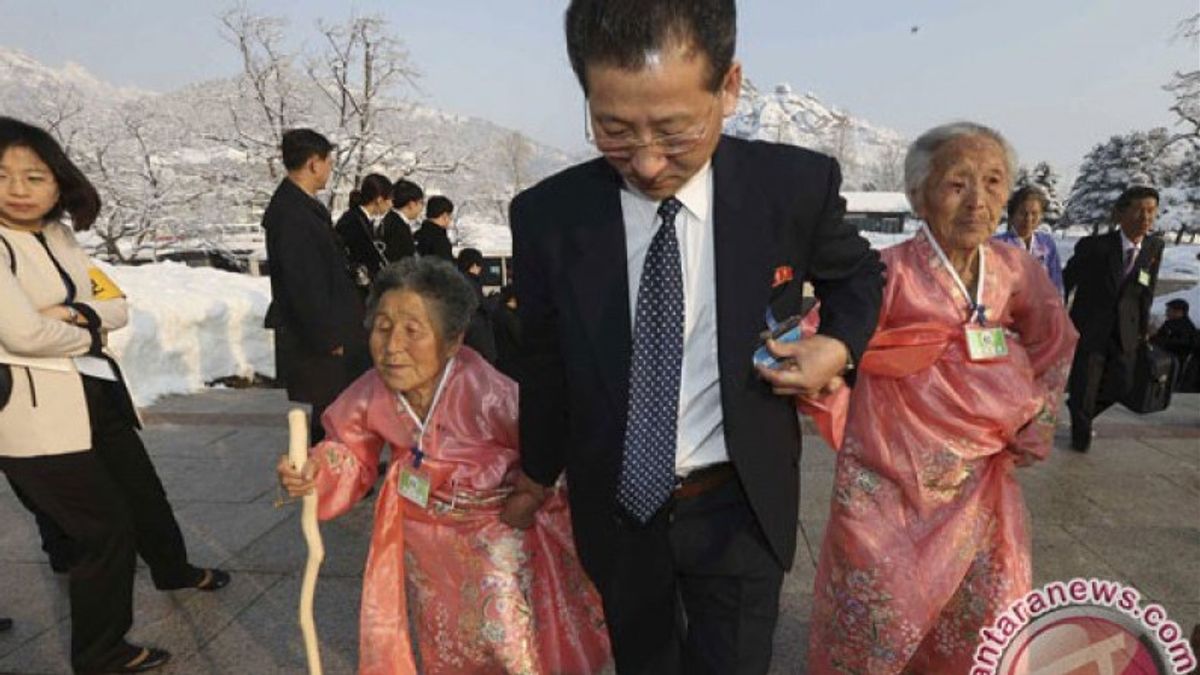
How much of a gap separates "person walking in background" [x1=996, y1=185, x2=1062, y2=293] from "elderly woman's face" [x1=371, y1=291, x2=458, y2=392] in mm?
4368

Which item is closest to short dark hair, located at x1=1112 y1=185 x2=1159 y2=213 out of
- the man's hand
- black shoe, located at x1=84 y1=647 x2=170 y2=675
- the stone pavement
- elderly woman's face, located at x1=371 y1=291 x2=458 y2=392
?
the stone pavement

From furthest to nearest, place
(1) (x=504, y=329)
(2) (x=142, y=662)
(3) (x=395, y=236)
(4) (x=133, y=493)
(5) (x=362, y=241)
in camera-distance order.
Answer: (1) (x=504, y=329) → (3) (x=395, y=236) → (5) (x=362, y=241) → (4) (x=133, y=493) → (2) (x=142, y=662)

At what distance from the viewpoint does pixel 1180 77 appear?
26.7 metres

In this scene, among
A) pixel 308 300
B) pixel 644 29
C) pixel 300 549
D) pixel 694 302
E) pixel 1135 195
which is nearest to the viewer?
pixel 644 29

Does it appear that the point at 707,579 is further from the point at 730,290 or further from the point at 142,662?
the point at 142,662

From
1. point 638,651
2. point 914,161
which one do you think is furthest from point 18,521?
point 914,161

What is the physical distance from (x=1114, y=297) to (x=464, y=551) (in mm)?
4956

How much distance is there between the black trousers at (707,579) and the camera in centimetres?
152

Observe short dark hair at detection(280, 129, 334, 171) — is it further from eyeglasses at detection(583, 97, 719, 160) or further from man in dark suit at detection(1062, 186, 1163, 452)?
man in dark suit at detection(1062, 186, 1163, 452)

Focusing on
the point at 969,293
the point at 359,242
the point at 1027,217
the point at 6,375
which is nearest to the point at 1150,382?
the point at 1027,217

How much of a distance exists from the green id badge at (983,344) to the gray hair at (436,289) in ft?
5.22

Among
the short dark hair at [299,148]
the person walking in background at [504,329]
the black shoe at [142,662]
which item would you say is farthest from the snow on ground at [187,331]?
the black shoe at [142,662]

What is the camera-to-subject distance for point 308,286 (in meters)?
4.03

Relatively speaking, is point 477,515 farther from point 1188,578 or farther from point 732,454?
point 1188,578
